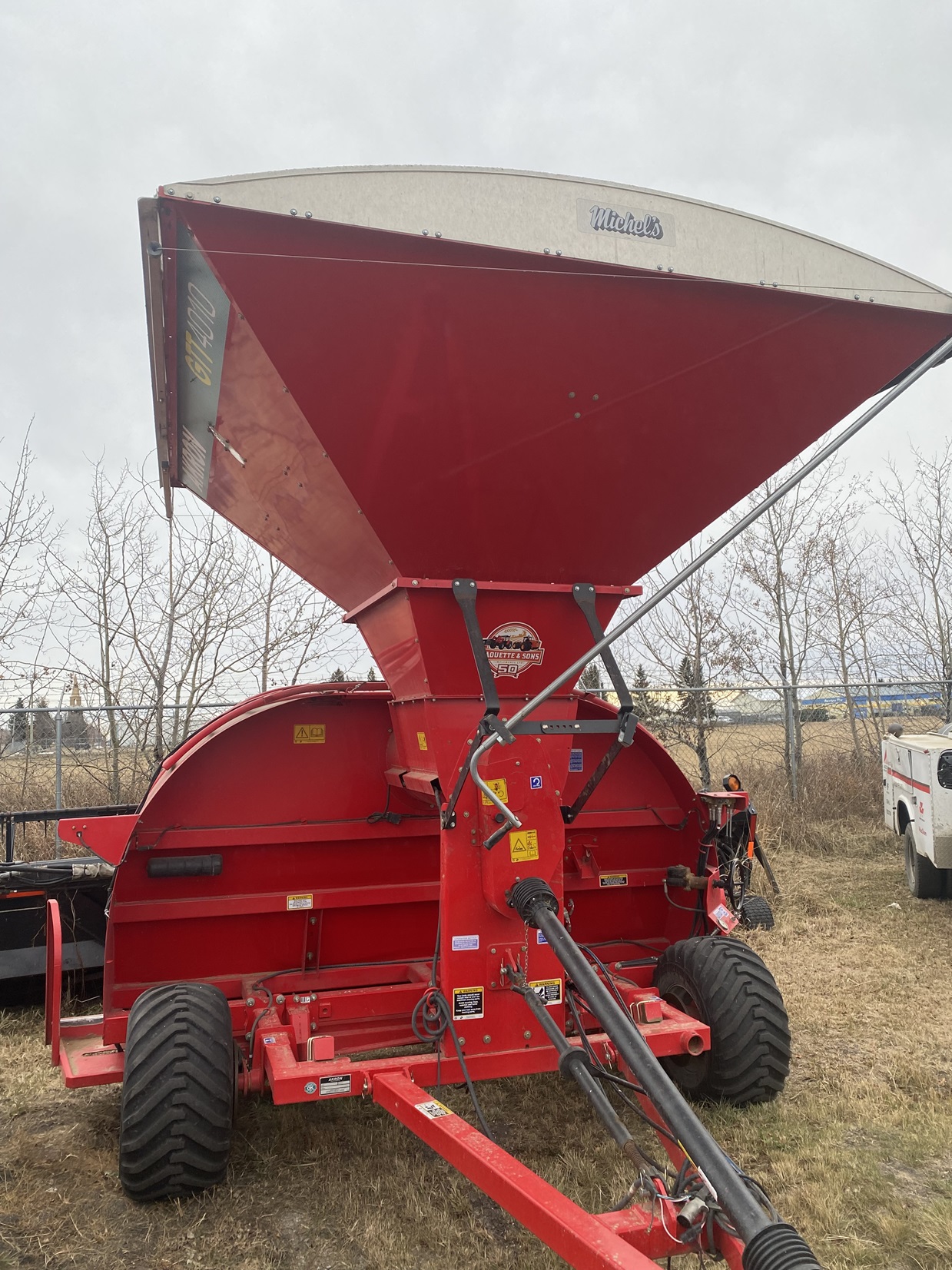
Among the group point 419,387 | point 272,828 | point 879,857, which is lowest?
point 879,857

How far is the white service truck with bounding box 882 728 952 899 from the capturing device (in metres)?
8.05

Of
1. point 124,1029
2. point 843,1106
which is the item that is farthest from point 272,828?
point 843,1106

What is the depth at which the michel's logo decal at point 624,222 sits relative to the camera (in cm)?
288

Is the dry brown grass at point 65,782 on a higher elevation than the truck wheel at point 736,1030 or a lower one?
higher

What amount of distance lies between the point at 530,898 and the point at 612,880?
1.58m

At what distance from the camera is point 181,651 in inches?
461

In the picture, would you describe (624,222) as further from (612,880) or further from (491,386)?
(612,880)

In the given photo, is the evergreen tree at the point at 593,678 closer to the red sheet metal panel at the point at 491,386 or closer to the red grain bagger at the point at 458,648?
the red grain bagger at the point at 458,648

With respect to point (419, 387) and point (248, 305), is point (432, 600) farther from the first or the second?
point (248, 305)

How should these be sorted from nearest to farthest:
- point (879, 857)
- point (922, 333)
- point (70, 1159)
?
point (922, 333) → point (70, 1159) → point (879, 857)

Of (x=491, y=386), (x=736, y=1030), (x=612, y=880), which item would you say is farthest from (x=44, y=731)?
(x=491, y=386)

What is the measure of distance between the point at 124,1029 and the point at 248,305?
291 cm

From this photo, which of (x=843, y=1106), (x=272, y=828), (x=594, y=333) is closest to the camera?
(x=594, y=333)

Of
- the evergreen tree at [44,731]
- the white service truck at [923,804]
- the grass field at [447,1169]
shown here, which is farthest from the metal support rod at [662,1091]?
the evergreen tree at [44,731]
